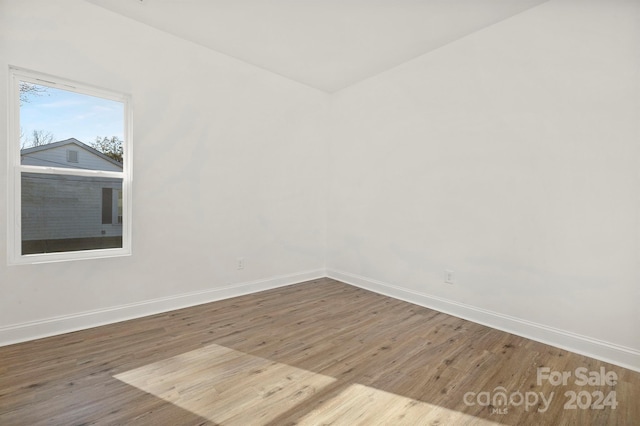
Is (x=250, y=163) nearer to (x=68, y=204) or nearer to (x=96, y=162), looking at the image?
(x=96, y=162)

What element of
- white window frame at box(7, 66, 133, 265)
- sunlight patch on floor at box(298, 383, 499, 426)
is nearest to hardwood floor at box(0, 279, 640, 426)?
sunlight patch on floor at box(298, 383, 499, 426)

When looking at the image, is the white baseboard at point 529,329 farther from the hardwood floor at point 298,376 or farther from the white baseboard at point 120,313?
the white baseboard at point 120,313

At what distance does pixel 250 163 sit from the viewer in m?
3.76

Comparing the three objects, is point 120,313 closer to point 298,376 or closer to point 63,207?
point 63,207

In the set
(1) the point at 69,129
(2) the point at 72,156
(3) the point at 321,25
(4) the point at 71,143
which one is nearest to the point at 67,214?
(2) the point at 72,156

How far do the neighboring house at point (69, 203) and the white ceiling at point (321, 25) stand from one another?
1373 millimetres

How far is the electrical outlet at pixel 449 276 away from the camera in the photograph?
3.21 metres

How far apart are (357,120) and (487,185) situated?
1971mm

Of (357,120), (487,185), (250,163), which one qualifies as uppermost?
(357,120)

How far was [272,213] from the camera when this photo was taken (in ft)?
13.1

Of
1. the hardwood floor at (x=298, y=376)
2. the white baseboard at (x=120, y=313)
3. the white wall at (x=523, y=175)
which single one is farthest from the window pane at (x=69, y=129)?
the white wall at (x=523, y=175)

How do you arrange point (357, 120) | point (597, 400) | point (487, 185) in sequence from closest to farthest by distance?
1. point (597, 400)
2. point (487, 185)
3. point (357, 120)

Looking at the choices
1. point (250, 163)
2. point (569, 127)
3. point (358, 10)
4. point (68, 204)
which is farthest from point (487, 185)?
point (68, 204)

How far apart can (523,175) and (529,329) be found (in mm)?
1363
